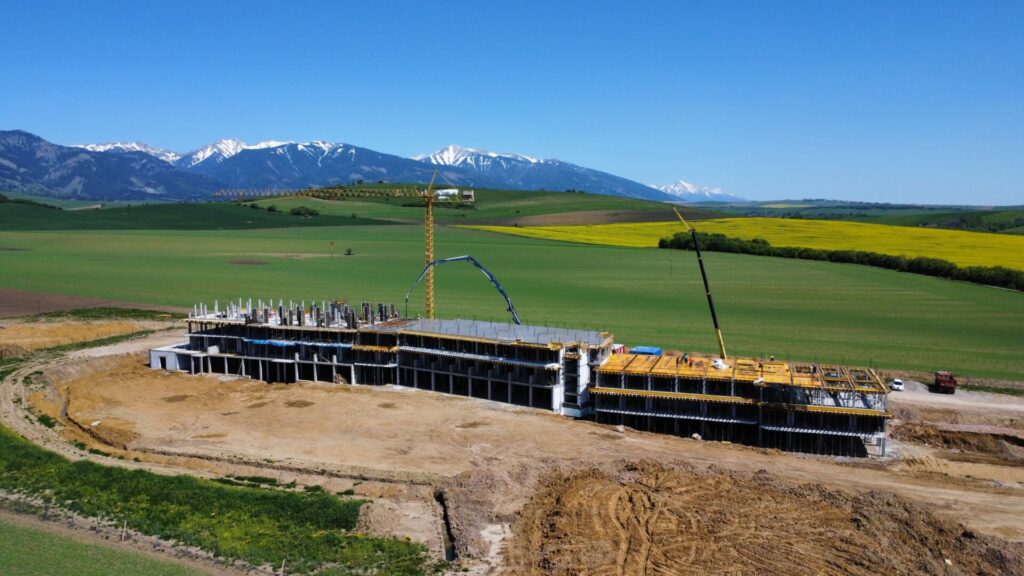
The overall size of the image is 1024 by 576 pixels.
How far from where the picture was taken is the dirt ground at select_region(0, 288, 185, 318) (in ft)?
327

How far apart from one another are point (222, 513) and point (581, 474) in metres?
21.0

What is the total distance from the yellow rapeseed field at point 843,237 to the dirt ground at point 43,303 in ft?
329

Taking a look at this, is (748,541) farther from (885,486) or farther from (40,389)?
(40,389)

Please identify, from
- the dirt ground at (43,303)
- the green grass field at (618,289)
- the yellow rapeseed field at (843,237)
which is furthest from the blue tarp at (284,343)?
the yellow rapeseed field at (843,237)

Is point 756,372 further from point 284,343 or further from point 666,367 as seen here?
point 284,343

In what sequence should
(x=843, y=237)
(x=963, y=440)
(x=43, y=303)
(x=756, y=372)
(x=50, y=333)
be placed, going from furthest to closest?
(x=843, y=237), (x=43, y=303), (x=50, y=333), (x=756, y=372), (x=963, y=440)

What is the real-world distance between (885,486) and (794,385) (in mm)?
10338

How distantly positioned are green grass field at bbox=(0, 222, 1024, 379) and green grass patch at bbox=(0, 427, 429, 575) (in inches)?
1820

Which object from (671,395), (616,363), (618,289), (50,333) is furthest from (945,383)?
(50,333)

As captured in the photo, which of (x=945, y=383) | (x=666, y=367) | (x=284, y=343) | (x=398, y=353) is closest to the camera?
(x=666, y=367)

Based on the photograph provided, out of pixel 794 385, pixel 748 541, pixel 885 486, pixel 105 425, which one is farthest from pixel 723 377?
pixel 105 425

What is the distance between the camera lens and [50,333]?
88.1m

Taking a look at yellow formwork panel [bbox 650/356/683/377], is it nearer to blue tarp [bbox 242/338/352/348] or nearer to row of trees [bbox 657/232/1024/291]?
blue tarp [bbox 242/338/352/348]

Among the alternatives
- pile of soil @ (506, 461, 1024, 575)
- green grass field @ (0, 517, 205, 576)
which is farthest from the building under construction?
green grass field @ (0, 517, 205, 576)
